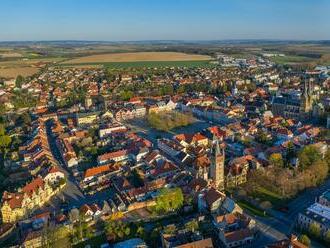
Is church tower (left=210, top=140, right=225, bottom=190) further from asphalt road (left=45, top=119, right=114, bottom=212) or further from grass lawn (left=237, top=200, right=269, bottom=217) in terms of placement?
asphalt road (left=45, top=119, right=114, bottom=212)

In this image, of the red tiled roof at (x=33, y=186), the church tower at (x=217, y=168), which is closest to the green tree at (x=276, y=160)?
the church tower at (x=217, y=168)

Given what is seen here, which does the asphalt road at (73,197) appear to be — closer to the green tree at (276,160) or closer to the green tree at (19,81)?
the green tree at (276,160)

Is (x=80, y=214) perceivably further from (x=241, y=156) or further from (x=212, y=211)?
(x=241, y=156)

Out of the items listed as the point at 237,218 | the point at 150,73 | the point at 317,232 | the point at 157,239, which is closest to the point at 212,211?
the point at 237,218

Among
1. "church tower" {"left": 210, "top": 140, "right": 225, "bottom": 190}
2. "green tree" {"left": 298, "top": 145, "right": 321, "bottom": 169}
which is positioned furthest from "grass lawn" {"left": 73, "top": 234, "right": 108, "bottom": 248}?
"green tree" {"left": 298, "top": 145, "right": 321, "bottom": 169}

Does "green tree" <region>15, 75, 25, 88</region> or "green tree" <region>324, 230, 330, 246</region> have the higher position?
"green tree" <region>15, 75, 25, 88</region>

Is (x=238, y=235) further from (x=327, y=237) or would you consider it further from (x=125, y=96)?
(x=125, y=96)
